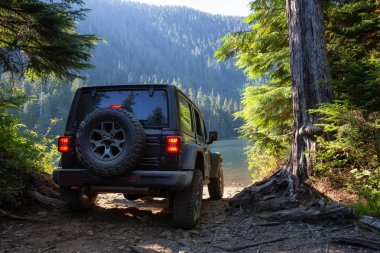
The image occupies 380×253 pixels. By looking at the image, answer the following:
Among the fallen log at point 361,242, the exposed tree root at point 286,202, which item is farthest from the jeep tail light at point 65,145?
the fallen log at point 361,242

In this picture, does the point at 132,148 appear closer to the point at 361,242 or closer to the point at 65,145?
the point at 65,145

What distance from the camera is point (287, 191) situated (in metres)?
6.20

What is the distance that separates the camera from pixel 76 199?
5.39 m

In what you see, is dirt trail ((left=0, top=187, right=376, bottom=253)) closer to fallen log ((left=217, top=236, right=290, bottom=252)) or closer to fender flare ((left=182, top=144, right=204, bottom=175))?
fallen log ((left=217, top=236, right=290, bottom=252))

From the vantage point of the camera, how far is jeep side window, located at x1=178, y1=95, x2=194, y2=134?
5.24 meters

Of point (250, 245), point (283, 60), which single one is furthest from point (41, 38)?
point (250, 245)

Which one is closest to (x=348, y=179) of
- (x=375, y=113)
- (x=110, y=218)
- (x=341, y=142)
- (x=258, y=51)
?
(x=341, y=142)

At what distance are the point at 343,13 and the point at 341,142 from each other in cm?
415

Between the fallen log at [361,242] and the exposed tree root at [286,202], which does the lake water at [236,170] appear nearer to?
the exposed tree root at [286,202]

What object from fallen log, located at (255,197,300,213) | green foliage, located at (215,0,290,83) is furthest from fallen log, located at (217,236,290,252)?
green foliage, located at (215,0,290,83)

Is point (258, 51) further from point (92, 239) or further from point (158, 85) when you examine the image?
point (92, 239)

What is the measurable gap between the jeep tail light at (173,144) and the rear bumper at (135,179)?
31 centimetres

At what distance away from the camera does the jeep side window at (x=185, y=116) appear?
17.2 feet

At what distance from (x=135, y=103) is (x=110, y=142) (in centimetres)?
78
